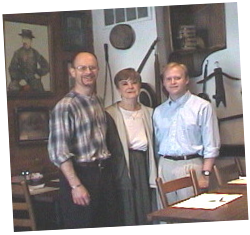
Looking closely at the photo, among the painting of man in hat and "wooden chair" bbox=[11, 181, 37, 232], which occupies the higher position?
the painting of man in hat

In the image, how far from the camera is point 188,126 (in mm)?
2012

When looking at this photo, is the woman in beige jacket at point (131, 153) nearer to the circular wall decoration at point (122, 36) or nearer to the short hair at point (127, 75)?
the short hair at point (127, 75)

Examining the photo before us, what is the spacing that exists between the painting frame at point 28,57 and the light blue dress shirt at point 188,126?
57 cm

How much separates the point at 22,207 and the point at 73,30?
88cm

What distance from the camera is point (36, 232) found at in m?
1.99

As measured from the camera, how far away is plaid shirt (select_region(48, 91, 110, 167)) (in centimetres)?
195

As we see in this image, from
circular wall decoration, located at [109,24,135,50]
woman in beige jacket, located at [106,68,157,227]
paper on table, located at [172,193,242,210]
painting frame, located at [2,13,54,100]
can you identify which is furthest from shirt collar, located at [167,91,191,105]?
painting frame, located at [2,13,54,100]

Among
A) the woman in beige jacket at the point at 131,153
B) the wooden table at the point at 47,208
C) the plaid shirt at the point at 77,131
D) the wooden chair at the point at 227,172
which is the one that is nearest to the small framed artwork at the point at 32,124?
the plaid shirt at the point at 77,131

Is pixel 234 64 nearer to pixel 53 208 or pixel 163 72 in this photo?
pixel 163 72

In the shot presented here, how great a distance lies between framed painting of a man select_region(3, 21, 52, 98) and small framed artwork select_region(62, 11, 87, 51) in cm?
9

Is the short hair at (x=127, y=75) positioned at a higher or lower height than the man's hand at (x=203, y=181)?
higher

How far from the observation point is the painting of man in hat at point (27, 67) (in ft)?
6.41

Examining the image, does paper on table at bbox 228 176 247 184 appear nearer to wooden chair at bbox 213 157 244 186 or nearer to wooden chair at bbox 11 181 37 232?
wooden chair at bbox 213 157 244 186

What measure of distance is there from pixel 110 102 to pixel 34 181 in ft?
1.72
